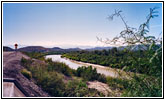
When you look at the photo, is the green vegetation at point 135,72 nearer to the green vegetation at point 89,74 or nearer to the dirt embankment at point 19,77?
the dirt embankment at point 19,77

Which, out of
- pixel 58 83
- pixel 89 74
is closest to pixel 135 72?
pixel 58 83

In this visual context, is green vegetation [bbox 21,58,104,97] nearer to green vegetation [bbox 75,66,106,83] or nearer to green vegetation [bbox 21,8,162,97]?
green vegetation [bbox 21,8,162,97]

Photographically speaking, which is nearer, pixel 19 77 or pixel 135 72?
pixel 135 72

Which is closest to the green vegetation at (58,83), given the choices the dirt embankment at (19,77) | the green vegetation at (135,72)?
the green vegetation at (135,72)

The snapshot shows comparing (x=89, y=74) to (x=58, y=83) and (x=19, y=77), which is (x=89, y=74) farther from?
(x=19, y=77)

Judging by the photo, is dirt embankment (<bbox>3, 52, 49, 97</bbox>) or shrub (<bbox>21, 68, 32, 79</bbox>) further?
shrub (<bbox>21, 68, 32, 79</bbox>)

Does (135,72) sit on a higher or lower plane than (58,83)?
higher

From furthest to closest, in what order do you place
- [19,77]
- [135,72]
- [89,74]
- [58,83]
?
[89,74], [58,83], [19,77], [135,72]

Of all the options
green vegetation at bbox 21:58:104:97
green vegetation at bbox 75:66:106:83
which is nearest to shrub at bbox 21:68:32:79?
green vegetation at bbox 21:58:104:97

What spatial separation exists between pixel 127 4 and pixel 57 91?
1.57 metres

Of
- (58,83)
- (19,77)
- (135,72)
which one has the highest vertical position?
(135,72)

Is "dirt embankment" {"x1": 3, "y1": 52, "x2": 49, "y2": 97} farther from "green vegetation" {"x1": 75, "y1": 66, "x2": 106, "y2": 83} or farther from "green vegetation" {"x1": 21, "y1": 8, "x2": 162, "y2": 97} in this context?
"green vegetation" {"x1": 75, "y1": 66, "x2": 106, "y2": 83}

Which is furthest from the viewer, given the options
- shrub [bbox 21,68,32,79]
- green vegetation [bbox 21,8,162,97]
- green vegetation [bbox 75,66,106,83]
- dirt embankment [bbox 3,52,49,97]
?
green vegetation [bbox 75,66,106,83]

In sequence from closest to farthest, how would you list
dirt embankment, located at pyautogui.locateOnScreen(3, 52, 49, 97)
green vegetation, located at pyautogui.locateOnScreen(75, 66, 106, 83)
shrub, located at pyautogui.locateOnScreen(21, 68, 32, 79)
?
1. dirt embankment, located at pyautogui.locateOnScreen(3, 52, 49, 97)
2. shrub, located at pyautogui.locateOnScreen(21, 68, 32, 79)
3. green vegetation, located at pyautogui.locateOnScreen(75, 66, 106, 83)
